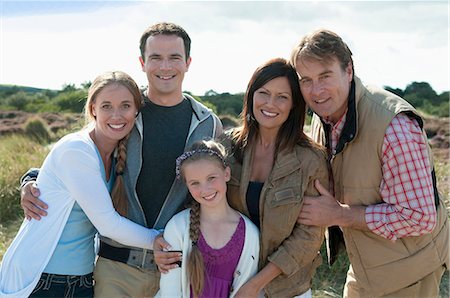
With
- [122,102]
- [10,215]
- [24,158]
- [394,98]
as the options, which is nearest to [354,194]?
[394,98]

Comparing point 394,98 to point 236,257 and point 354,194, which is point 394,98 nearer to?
point 354,194

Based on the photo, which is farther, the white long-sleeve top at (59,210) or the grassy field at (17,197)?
the grassy field at (17,197)

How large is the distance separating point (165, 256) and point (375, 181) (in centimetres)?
131

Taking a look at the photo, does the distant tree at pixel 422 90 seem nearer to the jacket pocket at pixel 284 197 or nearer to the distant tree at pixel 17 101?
the jacket pocket at pixel 284 197

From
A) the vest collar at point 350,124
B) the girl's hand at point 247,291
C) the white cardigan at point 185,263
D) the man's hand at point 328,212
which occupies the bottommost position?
the girl's hand at point 247,291

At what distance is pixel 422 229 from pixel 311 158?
29.9 inches

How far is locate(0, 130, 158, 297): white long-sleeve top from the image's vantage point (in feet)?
9.80

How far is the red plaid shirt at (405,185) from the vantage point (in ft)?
9.78

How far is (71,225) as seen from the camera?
3.12 m

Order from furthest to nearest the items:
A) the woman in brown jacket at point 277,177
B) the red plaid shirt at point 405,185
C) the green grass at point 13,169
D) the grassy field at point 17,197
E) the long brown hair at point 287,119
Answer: the green grass at point 13,169 → the grassy field at point 17,197 → the long brown hair at point 287,119 → the woman in brown jacket at point 277,177 → the red plaid shirt at point 405,185

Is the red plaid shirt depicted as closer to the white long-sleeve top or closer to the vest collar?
the vest collar

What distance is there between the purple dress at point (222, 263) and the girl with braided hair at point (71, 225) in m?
0.38

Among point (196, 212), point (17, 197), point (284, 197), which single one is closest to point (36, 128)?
point (17, 197)

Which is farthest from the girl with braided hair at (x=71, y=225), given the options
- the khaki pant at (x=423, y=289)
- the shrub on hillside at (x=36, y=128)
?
the shrub on hillside at (x=36, y=128)
